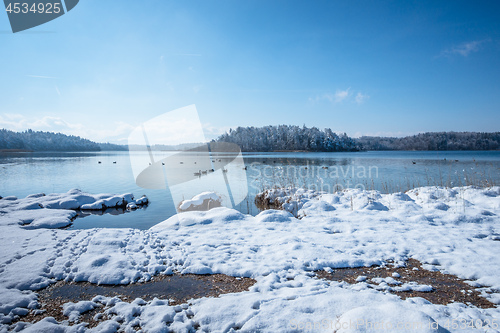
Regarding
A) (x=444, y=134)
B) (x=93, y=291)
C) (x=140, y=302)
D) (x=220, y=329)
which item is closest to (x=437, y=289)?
(x=220, y=329)

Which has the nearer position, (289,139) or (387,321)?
(387,321)

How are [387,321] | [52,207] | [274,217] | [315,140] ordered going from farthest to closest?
[315,140], [52,207], [274,217], [387,321]

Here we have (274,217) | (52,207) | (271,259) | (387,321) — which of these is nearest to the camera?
(387,321)

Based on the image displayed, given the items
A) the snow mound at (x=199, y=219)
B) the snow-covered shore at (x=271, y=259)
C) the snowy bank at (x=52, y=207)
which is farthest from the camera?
the snowy bank at (x=52, y=207)

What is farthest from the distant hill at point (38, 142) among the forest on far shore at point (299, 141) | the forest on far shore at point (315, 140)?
the forest on far shore at point (315, 140)

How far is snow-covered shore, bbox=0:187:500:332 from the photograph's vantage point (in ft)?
10.2

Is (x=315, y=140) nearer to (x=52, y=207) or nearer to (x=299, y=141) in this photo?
(x=299, y=141)

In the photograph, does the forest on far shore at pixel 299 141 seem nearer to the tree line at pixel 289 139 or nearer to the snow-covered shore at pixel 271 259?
the tree line at pixel 289 139

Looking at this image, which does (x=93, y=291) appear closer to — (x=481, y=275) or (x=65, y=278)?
(x=65, y=278)

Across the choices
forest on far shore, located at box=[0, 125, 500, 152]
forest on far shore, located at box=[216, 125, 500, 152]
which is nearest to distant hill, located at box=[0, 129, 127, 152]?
forest on far shore, located at box=[0, 125, 500, 152]

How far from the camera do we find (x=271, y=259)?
533 centimetres

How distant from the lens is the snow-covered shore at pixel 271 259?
3.11 m

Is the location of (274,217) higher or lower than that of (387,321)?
lower

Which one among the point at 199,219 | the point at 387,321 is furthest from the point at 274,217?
the point at 387,321
